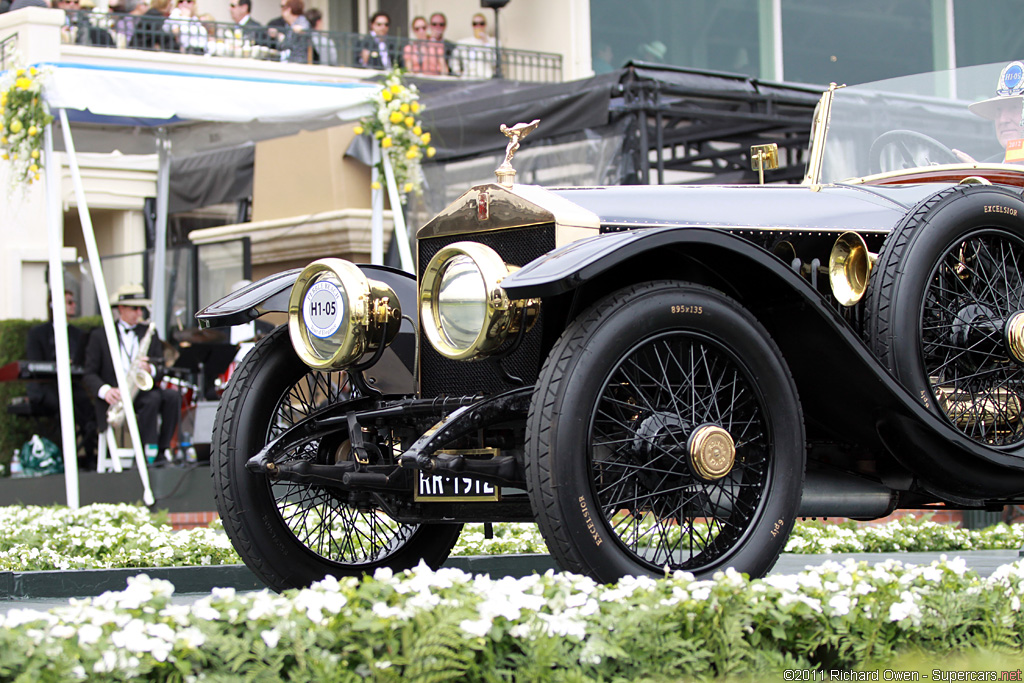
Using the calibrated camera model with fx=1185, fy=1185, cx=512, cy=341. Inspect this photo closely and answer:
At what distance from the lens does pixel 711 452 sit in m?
3.17

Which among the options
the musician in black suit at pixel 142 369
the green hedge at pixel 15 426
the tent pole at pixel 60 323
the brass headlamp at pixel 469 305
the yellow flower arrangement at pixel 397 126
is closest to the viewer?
the brass headlamp at pixel 469 305

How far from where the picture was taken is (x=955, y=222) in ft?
12.7

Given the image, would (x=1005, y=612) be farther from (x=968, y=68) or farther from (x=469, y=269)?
(x=968, y=68)

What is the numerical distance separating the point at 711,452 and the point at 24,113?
6578mm

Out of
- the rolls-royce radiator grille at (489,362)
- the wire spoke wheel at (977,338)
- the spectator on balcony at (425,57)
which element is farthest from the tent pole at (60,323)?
the spectator on balcony at (425,57)

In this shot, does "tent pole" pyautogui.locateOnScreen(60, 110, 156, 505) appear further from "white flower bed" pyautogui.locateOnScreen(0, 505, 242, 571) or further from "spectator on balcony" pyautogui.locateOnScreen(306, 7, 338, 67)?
"spectator on balcony" pyautogui.locateOnScreen(306, 7, 338, 67)

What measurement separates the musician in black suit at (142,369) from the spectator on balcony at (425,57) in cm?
956

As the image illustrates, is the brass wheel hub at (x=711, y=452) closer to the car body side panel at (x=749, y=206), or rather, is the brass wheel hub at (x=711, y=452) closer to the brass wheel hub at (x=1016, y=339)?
the car body side panel at (x=749, y=206)

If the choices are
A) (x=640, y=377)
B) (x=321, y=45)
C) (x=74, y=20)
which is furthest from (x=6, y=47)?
(x=640, y=377)

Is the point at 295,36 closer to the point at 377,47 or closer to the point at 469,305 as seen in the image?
the point at 377,47

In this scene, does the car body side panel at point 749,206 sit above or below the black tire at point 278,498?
above

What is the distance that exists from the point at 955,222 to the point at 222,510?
2.58 metres

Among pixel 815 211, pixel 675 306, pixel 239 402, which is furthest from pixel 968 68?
pixel 239 402

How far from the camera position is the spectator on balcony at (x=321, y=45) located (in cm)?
1794
